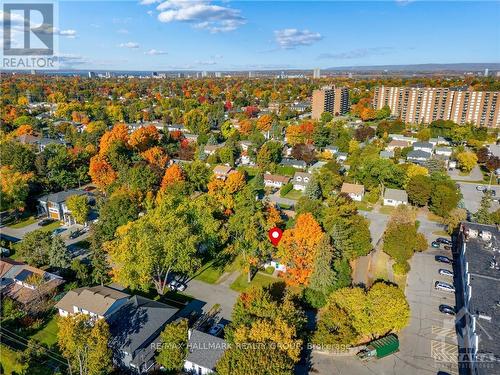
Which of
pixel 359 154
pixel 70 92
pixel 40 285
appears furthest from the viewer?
pixel 70 92

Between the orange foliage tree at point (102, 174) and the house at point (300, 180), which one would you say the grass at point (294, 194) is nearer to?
the house at point (300, 180)

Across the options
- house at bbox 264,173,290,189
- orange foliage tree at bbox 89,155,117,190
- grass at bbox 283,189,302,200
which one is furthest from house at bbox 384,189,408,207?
orange foliage tree at bbox 89,155,117,190

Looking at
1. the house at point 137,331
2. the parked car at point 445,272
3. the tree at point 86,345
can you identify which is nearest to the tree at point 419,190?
the parked car at point 445,272

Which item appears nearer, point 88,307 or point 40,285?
point 88,307

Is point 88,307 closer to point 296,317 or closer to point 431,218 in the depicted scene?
point 296,317

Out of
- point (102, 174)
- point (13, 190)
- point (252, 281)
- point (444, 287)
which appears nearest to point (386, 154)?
point (444, 287)

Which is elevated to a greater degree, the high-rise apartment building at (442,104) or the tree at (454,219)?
the high-rise apartment building at (442,104)

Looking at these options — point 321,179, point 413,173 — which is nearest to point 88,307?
point 321,179
